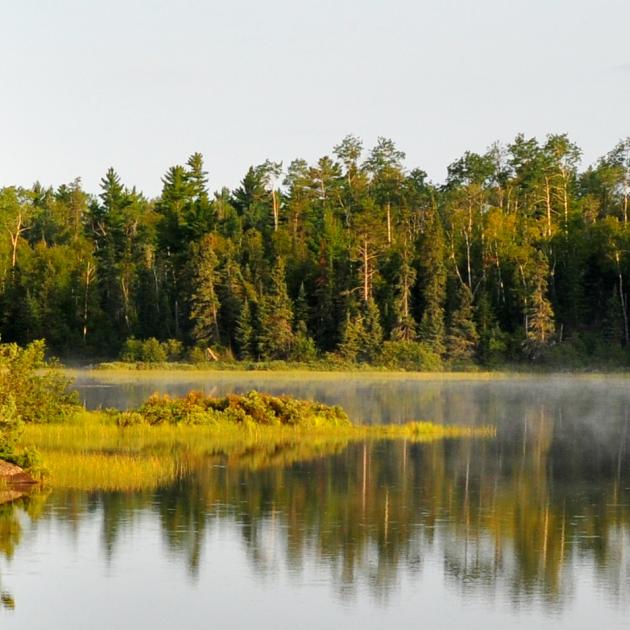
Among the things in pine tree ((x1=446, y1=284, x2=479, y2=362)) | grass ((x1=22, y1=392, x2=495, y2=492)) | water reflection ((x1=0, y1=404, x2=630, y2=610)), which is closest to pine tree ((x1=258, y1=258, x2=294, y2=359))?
pine tree ((x1=446, y1=284, x2=479, y2=362))

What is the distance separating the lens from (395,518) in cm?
2375

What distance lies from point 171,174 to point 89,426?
68.7m

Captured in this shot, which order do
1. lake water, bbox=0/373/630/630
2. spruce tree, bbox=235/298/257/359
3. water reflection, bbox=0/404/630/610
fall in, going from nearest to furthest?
lake water, bbox=0/373/630/630
water reflection, bbox=0/404/630/610
spruce tree, bbox=235/298/257/359

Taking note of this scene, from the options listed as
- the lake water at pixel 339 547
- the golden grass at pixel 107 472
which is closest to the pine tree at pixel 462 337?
the lake water at pixel 339 547

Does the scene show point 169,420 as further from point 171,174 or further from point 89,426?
point 171,174

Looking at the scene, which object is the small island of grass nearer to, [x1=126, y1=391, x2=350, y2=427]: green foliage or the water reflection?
[x1=126, y1=391, x2=350, y2=427]: green foliage

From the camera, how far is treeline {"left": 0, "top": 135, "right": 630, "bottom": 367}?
88.8 metres

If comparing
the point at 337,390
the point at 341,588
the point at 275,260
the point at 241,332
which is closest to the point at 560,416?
the point at 337,390

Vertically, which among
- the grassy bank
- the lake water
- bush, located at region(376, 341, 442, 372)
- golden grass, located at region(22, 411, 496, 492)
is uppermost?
bush, located at region(376, 341, 442, 372)

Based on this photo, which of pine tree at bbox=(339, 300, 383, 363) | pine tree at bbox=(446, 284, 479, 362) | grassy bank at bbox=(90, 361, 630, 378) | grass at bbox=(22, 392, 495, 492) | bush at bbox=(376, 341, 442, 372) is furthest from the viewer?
pine tree at bbox=(446, 284, 479, 362)

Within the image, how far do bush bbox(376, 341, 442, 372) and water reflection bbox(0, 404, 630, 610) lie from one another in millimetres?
51892

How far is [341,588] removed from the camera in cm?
1830

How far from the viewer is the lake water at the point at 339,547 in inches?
675

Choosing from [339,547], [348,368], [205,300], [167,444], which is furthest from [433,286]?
[339,547]
